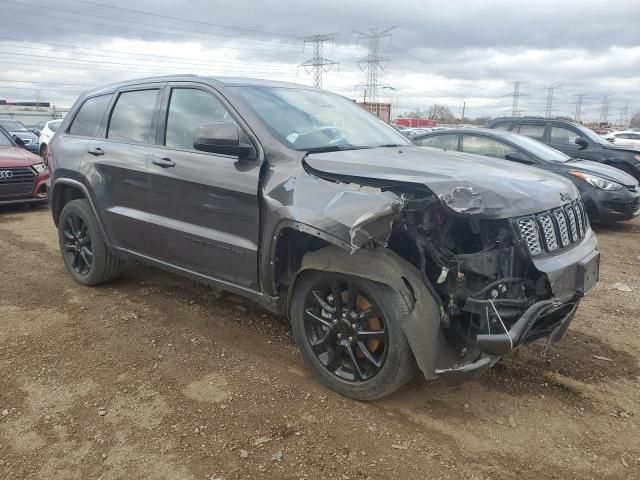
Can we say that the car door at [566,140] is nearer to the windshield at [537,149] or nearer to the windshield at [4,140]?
the windshield at [537,149]

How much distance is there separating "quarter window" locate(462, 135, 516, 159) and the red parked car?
22.7ft

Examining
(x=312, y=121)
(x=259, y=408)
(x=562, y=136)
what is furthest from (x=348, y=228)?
(x=562, y=136)

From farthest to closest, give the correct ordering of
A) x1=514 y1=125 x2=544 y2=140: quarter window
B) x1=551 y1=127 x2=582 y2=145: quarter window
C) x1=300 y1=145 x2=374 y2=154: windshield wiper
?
x1=514 y1=125 x2=544 y2=140: quarter window, x1=551 y1=127 x2=582 y2=145: quarter window, x1=300 y1=145 x2=374 y2=154: windshield wiper

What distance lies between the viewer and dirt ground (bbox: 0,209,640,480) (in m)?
2.62

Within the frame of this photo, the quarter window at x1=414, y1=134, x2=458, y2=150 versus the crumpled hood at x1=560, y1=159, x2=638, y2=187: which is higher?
the quarter window at x1=414, y1=134, x2=458, y2=150

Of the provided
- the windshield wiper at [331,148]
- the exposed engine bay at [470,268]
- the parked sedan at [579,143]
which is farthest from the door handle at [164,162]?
the parked sedan at [579,143]

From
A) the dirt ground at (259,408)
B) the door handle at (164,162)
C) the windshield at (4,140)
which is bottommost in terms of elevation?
the dirt ground at (259,408)

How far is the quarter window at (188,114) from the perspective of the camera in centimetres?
378

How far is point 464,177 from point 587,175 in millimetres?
6117

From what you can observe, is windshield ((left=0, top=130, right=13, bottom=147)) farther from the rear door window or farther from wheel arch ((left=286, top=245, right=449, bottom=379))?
the rear door window

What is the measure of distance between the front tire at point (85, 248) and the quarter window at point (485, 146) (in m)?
5.73

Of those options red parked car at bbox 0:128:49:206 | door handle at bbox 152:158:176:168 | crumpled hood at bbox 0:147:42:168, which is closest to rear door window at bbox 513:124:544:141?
door handle at bbox 152:158:176:168

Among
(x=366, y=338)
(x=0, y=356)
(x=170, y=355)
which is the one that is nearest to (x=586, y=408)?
(x=366, y=338)

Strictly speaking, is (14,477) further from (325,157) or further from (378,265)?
(325,157)
